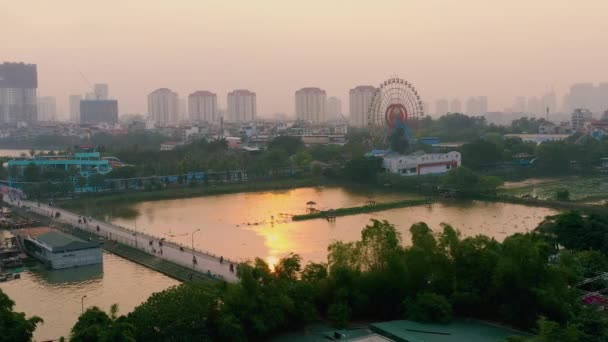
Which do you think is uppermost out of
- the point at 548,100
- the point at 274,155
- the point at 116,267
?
the point at 548,100

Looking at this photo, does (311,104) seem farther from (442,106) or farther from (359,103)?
(442,106)

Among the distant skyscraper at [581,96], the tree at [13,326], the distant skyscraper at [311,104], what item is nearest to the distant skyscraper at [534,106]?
the distant skyscraper at [581,96]

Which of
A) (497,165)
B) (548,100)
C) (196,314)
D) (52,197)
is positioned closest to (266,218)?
(52,197)

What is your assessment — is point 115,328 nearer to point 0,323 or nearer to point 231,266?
point 0,323

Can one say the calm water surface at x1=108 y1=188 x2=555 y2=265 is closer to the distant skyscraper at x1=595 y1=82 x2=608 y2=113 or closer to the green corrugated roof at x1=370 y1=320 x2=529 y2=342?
the green corrugated roof at x1=370 y1=320 x2=529 y2=342

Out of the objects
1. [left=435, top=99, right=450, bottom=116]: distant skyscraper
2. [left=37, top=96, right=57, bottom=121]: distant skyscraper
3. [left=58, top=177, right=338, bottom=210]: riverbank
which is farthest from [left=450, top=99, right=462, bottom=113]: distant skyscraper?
[left=58, top=177, right=338, bottom=210]: riverbank

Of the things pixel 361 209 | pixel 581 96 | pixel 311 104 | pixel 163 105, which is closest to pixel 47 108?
pixel 163 105
